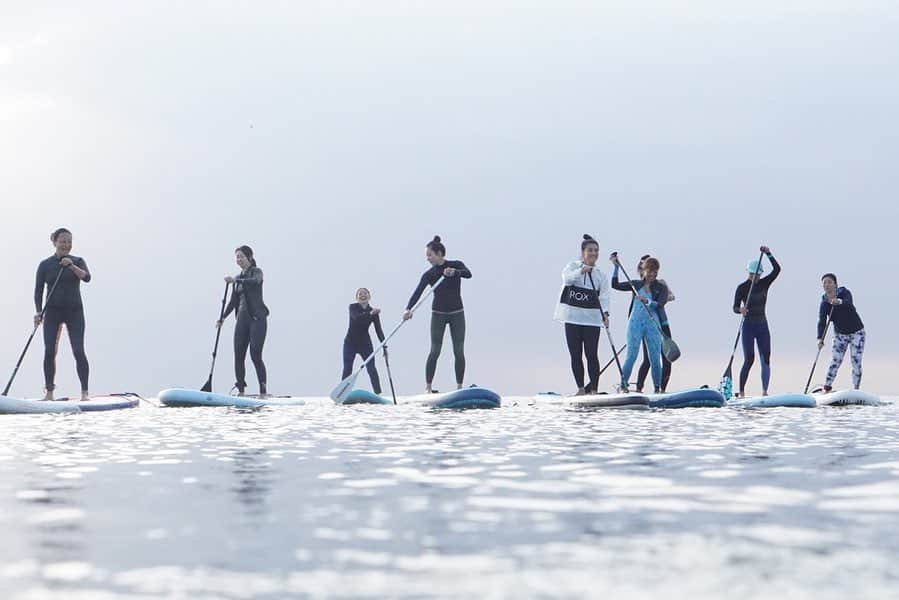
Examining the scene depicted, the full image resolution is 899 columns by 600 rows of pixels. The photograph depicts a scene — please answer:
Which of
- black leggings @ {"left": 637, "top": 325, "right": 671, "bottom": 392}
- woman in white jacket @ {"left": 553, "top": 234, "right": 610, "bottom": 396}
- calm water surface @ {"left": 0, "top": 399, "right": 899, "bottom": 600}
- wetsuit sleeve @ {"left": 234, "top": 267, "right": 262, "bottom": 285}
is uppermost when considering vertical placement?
wetsuit sleeve @ {"left": 234, "top": 267, "right": 262, "bottom": 285}

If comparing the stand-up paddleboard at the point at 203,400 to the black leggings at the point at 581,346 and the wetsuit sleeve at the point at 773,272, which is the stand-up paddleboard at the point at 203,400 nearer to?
the black leggings at the point at 581,346

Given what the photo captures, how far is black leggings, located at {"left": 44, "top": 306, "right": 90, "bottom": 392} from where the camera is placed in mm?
12305

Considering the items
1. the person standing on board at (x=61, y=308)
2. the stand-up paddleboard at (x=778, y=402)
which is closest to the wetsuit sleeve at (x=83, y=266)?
the person standing on board at (x=61, y=308)

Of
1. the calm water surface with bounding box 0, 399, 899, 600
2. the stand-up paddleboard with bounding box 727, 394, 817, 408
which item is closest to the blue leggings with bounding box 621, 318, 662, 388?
the stand-up paddleboard with bounding box 727, 394, 817, 408

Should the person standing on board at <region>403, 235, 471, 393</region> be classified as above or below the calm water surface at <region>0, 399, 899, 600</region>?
above

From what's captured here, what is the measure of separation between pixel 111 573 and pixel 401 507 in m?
1.21

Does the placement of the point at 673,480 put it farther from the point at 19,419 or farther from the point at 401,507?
the point at 19,419

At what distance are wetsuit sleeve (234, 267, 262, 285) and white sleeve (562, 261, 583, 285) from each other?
4095mm

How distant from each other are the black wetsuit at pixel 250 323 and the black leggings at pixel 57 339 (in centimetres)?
192

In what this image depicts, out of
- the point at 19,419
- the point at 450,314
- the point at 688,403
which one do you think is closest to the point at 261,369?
the point at 450,314

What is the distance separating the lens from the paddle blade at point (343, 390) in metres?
13.5

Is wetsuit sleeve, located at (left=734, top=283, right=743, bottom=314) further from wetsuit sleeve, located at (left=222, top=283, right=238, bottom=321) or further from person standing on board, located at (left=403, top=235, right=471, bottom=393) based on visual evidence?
wetsuit sleeve, located at (left=222, top=283, right=238, bottom=321)

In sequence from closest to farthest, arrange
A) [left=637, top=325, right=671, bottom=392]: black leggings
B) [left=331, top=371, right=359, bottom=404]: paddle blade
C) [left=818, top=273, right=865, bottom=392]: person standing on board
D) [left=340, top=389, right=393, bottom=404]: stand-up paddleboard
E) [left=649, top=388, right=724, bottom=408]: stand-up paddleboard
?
[left=649, top=388, right=724, bottom=408]: stand-up paddleboard < [left=637, top=325, right=671, bottom=392]: black leggings < [left=331, top=371, right=359, bottom=404]: paddle blade < [left=340, top=389, right=393, bottom=404]: stand-up paddleboard < [left=818, top=273, right=865, bottom=392]: person standing on board

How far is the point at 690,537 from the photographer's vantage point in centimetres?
296
